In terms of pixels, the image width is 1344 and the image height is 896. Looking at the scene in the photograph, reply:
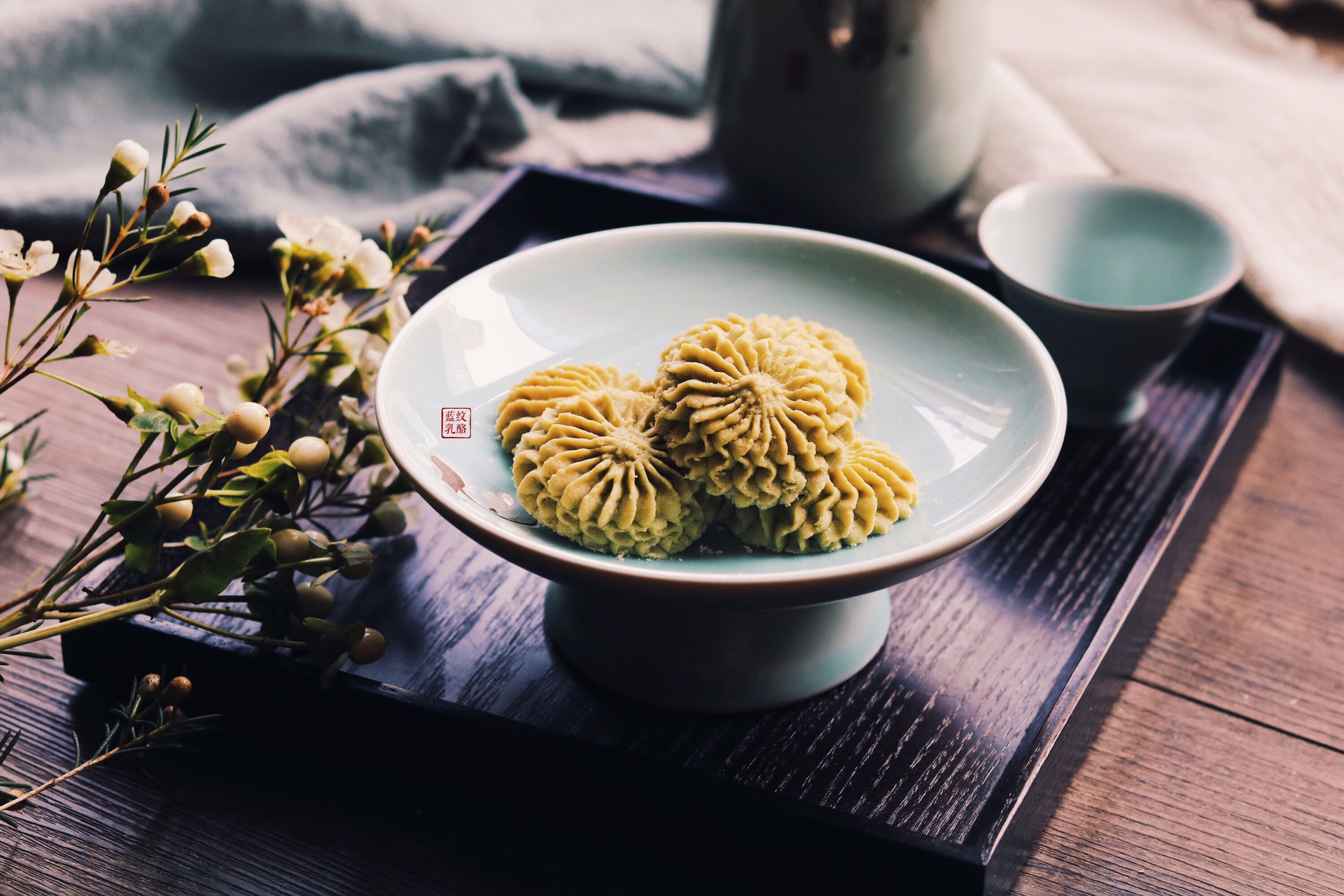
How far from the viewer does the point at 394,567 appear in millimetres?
569

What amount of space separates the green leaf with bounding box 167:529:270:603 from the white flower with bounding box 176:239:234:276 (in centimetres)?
10

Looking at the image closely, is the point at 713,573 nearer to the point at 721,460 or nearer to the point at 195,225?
the point at 721,460

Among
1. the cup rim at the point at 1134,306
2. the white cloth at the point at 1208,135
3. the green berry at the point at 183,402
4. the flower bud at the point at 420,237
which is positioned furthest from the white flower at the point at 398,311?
the white cloth at the point at 1208,135

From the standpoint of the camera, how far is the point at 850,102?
2.54ft

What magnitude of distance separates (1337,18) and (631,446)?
3.48ft

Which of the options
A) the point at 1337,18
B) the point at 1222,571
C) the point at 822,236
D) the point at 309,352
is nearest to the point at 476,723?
the point at 309,352

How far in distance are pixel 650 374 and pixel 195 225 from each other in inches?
9.1

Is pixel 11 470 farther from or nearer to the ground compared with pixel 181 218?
nearer to the ground

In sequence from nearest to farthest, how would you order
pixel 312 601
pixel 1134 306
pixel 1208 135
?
pixel 312 601 < pixel 1134 306 < pixel 1208 135

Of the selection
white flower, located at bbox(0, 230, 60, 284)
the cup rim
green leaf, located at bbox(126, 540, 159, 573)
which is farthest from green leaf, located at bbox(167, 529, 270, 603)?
the cup rim

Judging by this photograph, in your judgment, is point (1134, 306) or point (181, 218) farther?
point (1134, 306)

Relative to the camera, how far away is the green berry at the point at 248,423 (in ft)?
1.35

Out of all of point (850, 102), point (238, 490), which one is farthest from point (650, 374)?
point (850, 102)

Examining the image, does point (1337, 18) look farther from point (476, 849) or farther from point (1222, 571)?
point (476, 849)
